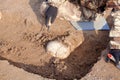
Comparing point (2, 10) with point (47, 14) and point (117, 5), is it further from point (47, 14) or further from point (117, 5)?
point (117, 5)

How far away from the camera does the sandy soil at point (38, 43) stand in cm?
482

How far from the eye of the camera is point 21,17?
5754mm

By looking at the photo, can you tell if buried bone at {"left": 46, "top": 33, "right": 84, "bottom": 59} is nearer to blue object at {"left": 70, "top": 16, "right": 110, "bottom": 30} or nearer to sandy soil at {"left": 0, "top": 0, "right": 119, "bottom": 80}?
sandy soil at {"left": 0, "top": 0, "right": 119, "bottom": 80}

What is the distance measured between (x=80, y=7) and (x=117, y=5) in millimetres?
967

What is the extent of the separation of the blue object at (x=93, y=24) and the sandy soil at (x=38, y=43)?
9 centimetres

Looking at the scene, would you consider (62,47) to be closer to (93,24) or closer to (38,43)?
(38,43)

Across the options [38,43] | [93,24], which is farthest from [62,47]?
[93,24]

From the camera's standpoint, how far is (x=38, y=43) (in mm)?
5383

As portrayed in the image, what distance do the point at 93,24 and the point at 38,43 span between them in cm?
112

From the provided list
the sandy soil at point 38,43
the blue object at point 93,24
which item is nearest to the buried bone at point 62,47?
the sandy soil at point 38,43

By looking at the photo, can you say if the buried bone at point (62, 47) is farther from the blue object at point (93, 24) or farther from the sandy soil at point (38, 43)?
the blue object at point (93, 24)

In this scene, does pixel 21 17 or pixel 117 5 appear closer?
pixel 117 5

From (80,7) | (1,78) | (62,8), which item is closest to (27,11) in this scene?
(62,8)

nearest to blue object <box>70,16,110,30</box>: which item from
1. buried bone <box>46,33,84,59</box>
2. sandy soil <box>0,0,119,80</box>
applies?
sandy soil <box>0,0,119,80</box>
